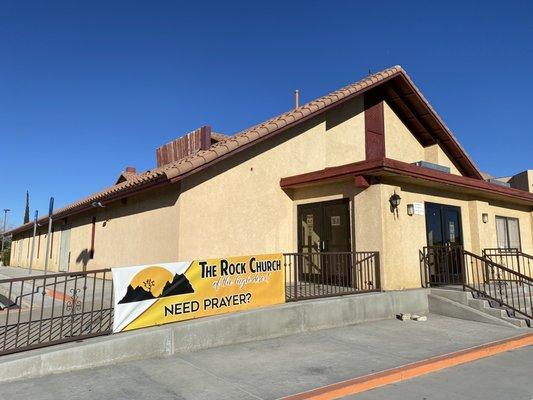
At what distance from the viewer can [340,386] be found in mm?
4871

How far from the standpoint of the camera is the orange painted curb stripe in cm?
473

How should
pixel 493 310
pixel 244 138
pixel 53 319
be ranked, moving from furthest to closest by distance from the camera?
pixel 244 138 < pixel 493 310 < pixel 53 319

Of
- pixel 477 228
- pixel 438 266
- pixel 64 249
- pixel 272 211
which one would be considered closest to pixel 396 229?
pixel 438 266

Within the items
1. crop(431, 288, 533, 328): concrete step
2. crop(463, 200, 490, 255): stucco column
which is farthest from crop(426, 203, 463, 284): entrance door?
crop(431, 288, 533, 328): concrete step

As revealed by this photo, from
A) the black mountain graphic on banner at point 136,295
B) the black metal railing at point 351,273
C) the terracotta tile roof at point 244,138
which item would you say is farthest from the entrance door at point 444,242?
the black mountain graphic on banner at point 136,295

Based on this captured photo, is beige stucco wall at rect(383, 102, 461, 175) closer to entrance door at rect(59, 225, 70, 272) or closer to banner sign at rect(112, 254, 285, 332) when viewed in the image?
banner sign at rect(112, 254, 285, 332)

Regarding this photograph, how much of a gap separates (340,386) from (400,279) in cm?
546

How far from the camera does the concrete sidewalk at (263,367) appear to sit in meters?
4.76

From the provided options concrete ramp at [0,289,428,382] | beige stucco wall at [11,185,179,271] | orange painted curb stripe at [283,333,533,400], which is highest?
beige stucco wall at [11,185,179,271]

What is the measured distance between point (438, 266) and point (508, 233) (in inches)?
209

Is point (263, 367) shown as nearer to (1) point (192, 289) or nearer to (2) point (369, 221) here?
(1) point (192, 289)

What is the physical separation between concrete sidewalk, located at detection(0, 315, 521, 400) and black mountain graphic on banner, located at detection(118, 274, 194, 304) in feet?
2.95

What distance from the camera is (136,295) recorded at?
623 cm

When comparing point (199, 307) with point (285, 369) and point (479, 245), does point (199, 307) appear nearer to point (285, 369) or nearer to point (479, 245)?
point (285, 369)
